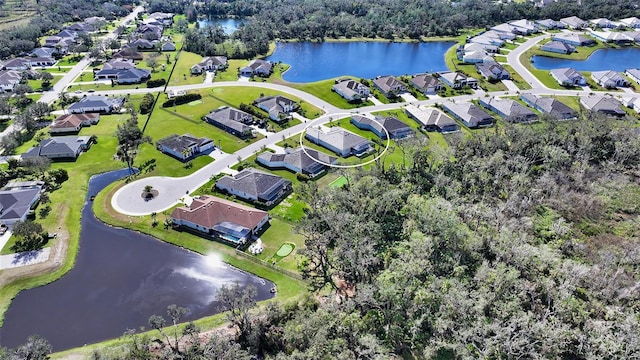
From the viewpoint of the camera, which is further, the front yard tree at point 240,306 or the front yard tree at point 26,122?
the front yard tree at point 26,122

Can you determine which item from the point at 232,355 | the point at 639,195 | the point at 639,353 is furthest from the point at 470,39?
the point at 232,355

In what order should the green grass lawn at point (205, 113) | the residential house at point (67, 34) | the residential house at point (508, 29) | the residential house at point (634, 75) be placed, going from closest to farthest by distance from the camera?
the green grass lawn at point (205, 113) → the residential house at point (634, 75) → the residential house at point (67, 34) → the residential house at point (508, 29)

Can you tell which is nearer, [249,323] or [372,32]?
[249,323]

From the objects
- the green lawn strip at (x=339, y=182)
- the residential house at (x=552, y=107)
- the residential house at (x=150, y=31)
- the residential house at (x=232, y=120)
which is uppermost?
the residential house at (x=150, y=31)

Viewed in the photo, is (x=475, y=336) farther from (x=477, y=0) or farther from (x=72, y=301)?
(x=477, y=0)

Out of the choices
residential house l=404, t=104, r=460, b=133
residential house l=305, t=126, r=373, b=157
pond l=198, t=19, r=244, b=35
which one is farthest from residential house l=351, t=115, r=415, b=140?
pond l=198, t=19, r=244, b=35

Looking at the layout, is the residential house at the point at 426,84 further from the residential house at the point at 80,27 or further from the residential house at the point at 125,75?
the residential house at the point at 80,27

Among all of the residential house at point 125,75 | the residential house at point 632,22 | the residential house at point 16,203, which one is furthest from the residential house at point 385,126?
the residential house at point 632,22
